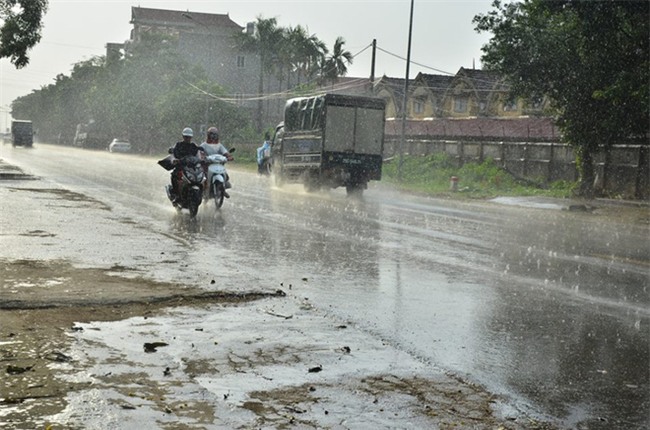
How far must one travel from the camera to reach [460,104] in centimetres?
7212

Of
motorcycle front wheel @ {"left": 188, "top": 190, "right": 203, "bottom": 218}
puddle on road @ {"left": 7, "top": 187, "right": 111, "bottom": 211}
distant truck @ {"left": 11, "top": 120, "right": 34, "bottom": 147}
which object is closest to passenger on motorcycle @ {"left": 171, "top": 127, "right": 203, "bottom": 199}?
motorcycle front wheel @ {"left": 188, "top": 190, "right": 203, "bottom": 218}

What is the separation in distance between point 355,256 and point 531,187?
2582 cm

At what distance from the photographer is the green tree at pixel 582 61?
26.5 meters

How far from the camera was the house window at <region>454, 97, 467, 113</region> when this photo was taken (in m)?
71.8

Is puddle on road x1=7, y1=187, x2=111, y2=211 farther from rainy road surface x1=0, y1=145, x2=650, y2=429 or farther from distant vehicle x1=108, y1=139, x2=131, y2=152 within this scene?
distant vehicle x1=108, y1=139, x2=131, y2=152

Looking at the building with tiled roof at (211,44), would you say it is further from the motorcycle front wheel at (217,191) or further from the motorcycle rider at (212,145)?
the motorcycle front wheel at (217,191)

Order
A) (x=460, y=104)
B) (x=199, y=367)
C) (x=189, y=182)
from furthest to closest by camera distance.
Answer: (x=460, y=104) < (x=189, y=182) < (x=199, y=367)

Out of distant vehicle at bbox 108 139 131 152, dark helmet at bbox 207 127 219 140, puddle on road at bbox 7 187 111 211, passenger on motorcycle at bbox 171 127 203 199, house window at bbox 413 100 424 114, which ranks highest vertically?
house window at bbox 413 100 424 114

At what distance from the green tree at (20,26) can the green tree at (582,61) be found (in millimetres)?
16804

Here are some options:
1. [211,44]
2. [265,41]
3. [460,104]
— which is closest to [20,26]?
[460,104]

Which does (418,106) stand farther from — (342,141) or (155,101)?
(342,141)

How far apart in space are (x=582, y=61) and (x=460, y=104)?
43.2m

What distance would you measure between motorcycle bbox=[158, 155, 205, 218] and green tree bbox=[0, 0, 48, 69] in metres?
18.1

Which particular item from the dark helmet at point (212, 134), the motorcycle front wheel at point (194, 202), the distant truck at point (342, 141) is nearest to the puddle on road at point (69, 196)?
the motorcycle front wheel at point (194, 202)
